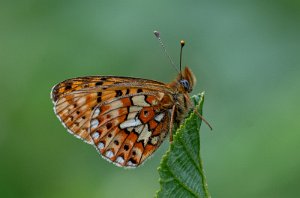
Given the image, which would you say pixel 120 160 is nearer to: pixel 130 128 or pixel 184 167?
pixel 130 128

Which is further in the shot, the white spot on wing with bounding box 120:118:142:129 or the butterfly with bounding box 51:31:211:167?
the white spot on wing with bounding box 120:118:142:129

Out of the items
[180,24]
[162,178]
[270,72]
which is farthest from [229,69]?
[162,178]

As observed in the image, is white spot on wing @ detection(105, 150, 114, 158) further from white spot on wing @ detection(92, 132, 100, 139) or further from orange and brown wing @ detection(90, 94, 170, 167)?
white spot on wing @ detection(92, 132, 100, 139)

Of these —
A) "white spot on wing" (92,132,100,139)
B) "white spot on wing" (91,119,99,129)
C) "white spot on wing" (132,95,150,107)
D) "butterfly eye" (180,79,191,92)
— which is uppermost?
"butterfly eye" (180,79,191,92)

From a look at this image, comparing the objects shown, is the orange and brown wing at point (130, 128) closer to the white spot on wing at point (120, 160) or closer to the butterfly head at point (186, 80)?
the white spot on wing at point (120, 160)

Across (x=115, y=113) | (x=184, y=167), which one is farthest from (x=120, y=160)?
(x=184, y=167)

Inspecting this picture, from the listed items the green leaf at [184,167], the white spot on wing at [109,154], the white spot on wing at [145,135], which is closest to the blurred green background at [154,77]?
the white spot on wing at [145,135]

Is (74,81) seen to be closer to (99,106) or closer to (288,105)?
(99,106)

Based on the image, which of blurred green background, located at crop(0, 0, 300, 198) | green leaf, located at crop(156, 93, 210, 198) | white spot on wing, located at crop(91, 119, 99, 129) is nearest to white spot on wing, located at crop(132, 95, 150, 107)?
white spot on wing, located at crop(91, 119, 99, 129)
